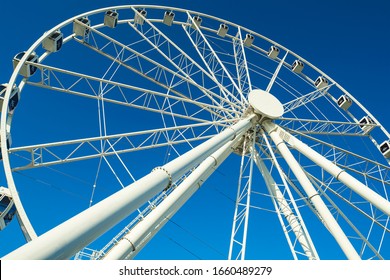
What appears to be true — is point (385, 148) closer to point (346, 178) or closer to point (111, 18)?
point (346, 178)

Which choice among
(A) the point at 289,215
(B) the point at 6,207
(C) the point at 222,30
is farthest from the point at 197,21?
(B) the point at 6,207

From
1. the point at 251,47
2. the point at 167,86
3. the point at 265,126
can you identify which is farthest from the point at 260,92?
the point at 251,47

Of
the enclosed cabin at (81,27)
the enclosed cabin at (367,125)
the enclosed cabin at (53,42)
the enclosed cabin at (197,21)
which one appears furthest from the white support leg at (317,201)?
the enclosed cabin at (53,42)

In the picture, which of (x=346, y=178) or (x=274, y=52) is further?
(x=274, y=52)

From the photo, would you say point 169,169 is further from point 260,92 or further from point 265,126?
point 260,92

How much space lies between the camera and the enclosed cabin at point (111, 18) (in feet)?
52.4

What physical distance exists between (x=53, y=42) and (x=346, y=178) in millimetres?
12002

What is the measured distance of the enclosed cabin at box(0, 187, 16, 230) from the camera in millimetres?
8420

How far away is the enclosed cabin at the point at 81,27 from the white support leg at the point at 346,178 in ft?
32.6

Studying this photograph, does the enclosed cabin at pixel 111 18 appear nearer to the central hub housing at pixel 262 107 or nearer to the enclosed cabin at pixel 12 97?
the enclosed cabin at pixel 12 97

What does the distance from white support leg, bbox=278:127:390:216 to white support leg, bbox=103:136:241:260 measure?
9.83ft

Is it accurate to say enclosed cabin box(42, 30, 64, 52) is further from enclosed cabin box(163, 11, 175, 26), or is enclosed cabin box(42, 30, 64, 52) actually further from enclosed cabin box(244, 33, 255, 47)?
enclosed cabin box(244, 33, 255, 47)

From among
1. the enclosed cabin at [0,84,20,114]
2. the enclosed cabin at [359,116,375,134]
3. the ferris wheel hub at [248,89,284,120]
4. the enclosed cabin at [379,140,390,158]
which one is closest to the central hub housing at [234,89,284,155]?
the ferris wheel hub at [248,89,284,120]

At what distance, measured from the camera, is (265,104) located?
15.2 metres
